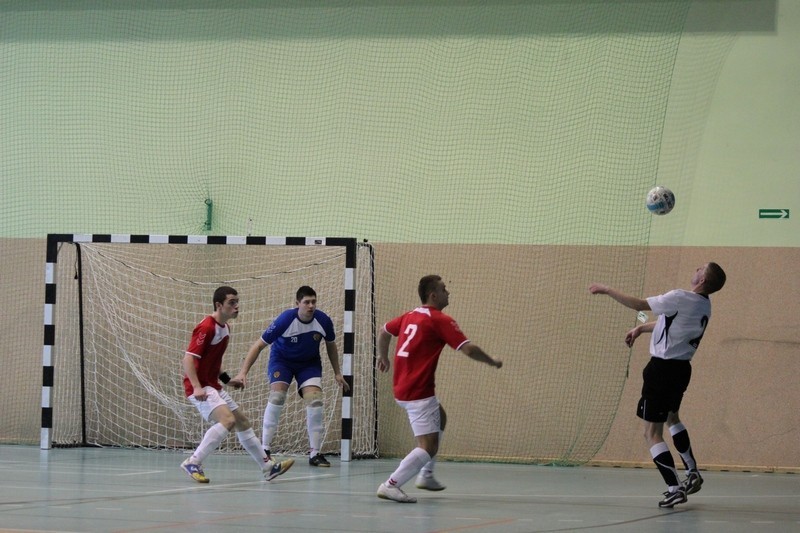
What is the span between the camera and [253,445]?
34.3 ft

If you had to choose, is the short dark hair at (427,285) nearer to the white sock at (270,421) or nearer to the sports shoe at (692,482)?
the sports shoe at (692,482)

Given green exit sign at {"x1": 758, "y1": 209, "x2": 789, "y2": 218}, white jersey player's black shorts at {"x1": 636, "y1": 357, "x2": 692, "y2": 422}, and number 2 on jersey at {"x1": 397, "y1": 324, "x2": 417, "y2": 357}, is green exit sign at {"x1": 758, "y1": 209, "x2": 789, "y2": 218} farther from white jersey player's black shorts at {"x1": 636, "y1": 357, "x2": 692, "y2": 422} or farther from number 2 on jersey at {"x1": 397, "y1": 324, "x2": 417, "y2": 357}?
number 2 on jersey at {"x1": 397, "y1": 324, "x2": 417, "y2": 357}

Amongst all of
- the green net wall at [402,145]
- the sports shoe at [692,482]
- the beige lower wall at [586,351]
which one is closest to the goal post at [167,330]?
the green net wall at [402,145]

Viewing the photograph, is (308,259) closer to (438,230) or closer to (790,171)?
(438,230)

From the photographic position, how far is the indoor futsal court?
7488 millimetres

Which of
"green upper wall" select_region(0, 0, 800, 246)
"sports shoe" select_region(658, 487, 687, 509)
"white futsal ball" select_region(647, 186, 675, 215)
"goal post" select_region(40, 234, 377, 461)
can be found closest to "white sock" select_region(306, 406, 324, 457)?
"goal post" select_region(40, 234, 377, 461)

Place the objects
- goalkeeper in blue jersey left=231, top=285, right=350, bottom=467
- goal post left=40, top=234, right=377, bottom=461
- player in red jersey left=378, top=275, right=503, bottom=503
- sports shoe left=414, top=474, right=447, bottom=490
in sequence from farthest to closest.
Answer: goal post left=40, top=234, right=377, bottom=461 → goalkeeper in blue jersey left=231, top=285, right=350, bottom=467 → sports shoe left=414, top=474, right=447, bottom=490 → player in red jersey left=378, top=275, right=503, bottom=503

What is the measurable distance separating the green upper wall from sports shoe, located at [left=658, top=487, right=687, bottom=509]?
215 inches

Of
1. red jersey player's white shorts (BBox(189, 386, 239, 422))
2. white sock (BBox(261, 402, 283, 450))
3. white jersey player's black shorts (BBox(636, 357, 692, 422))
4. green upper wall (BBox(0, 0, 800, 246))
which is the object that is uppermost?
green upper wall (BBox(0, 0, 800, 246))

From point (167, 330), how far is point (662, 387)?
7.72m

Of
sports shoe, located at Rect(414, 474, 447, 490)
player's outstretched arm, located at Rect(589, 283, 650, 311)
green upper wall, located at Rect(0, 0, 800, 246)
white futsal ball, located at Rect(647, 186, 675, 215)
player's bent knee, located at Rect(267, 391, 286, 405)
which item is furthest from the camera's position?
green upper wall, located at Rect(0, 0, 800, 246)

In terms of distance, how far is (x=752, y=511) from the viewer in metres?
8.82

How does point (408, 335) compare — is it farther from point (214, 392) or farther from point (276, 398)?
point (276, 398)

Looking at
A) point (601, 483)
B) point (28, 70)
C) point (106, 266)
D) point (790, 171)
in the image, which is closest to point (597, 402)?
point (601, 483)
